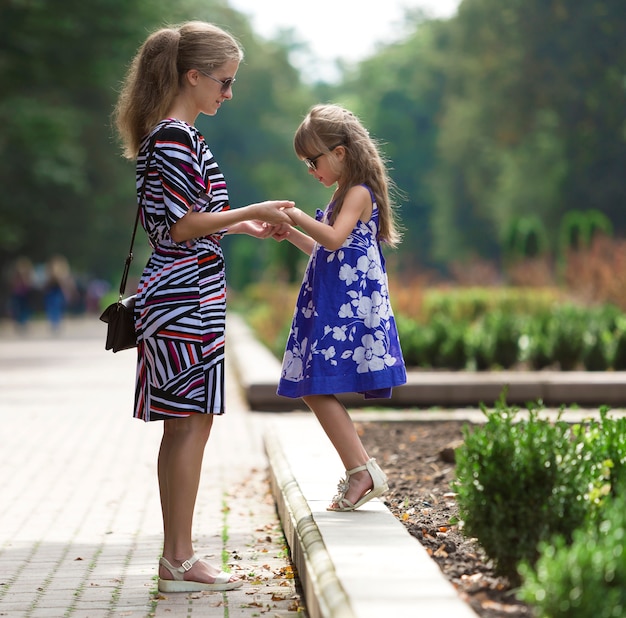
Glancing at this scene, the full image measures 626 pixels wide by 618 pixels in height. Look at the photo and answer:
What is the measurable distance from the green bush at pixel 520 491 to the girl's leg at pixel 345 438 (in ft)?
3.05

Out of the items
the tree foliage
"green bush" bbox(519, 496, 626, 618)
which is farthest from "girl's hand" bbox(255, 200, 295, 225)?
the tree foliage

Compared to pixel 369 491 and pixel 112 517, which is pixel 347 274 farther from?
pixel 112 517

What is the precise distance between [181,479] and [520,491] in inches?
50.9

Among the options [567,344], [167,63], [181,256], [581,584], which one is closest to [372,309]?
[181,256]

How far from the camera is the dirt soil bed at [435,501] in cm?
374

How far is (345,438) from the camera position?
4.80 metres

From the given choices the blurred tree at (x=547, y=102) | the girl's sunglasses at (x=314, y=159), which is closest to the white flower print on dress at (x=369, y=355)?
the girl's sunglasses at (x=314, y=159)

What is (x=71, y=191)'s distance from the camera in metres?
39.7

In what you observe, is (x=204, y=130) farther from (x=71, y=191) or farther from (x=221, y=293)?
(x=221, y=293)

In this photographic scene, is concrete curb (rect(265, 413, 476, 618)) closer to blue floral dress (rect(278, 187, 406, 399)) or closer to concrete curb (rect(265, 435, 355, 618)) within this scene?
concrete curb (rect(265, 435, 355, 618))

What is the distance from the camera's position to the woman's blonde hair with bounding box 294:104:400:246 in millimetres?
4875

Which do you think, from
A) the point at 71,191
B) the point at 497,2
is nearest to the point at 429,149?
the point at 497,2

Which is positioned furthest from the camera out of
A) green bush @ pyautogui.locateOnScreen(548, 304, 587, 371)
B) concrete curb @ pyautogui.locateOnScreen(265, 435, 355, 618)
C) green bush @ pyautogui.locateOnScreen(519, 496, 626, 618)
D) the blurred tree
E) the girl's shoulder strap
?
the blurred tree

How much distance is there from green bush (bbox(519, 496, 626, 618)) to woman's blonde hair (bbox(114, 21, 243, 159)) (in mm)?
2308
